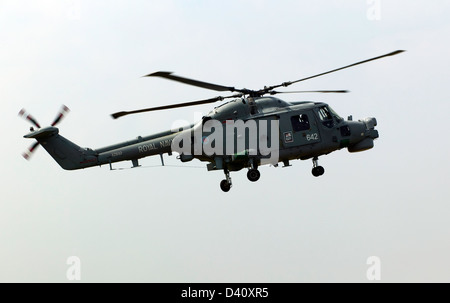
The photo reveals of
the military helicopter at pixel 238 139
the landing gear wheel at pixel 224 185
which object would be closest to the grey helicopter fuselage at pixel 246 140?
the military helicopter at pixel 238 139

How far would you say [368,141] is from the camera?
99.4 ft

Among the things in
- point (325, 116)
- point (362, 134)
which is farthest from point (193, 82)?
point (362, 134)

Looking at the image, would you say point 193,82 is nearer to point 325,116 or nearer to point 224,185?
point 224,185

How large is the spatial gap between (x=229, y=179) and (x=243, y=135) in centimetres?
238

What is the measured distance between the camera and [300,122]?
94.9ft

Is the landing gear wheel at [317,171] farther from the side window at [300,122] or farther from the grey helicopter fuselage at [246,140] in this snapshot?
the side window at [300,122]

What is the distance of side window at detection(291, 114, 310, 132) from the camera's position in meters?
28.8

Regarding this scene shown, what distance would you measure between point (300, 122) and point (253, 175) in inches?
129

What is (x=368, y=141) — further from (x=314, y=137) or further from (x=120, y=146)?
(x=120, y=146)

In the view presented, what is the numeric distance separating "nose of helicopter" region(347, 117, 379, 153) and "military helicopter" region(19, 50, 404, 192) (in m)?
0.54

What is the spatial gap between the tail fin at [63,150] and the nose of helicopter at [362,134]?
475 inches

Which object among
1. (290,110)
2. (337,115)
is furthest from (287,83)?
(337,115)

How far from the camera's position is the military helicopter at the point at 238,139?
2827 cm

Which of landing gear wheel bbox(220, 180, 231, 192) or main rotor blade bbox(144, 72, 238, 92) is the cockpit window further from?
landing gear wheel bbox(220, 180, 231, 192)
